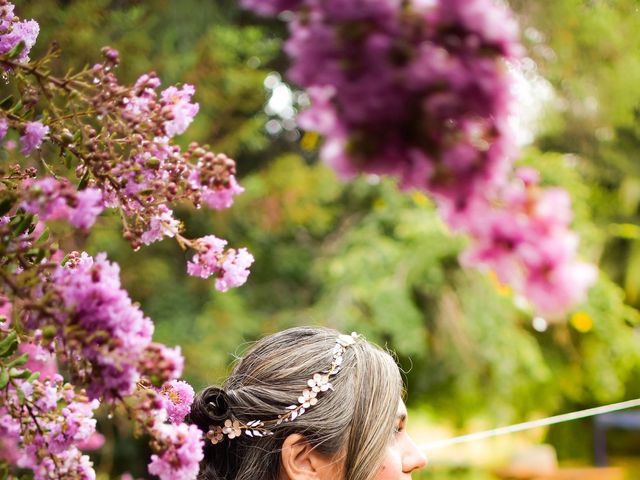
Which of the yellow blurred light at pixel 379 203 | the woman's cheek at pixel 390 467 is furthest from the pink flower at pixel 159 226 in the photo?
the yellow blurred light at pixel 379 203

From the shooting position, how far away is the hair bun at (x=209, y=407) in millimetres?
1742

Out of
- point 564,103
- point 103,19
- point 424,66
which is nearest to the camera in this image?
point 424,66

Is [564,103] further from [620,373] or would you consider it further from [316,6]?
[620,373]

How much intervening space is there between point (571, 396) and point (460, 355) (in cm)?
138

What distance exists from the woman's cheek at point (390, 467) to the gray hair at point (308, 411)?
0.01m

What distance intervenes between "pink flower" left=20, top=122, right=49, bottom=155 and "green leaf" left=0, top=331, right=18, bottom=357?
0.84 feet

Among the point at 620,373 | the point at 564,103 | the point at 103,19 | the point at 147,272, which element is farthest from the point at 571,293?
the point at 620,373

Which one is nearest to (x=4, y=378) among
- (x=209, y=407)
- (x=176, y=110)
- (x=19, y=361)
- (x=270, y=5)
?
(x=19, y=361)

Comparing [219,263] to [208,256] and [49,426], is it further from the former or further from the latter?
[49,426]

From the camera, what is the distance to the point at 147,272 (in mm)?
4609

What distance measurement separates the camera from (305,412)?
170cm

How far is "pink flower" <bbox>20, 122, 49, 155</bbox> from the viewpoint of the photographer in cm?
105

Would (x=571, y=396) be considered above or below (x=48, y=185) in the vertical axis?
below

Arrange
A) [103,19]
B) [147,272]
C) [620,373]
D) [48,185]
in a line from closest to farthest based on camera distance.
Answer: [48,185] < [103,19] < [147,272] < [620,373]
